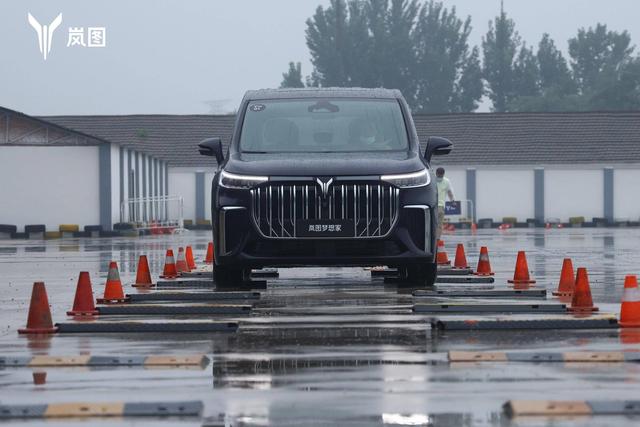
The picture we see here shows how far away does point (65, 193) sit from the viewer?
2235 inches

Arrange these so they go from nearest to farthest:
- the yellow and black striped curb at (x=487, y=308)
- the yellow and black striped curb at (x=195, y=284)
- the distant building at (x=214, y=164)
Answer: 1. the yellow and black striped curb at (x=487, y=308)
2. the yellow and black striped curb at (x=195, y=284)
3. the distant building at (x=214, y=164)

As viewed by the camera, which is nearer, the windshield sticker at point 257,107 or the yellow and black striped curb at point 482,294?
the yellow and black striped curb at point 482,294

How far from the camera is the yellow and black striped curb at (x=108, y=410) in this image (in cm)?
749

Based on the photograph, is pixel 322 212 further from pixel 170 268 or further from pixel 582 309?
pixel 170 268

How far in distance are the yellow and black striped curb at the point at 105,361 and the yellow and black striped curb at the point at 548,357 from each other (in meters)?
1.59

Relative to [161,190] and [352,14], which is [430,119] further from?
[352,14]

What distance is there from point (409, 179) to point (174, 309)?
11.5 feet

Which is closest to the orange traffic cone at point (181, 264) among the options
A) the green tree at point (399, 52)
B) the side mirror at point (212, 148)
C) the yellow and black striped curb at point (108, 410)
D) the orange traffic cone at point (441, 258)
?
the orange traffic cone at point (441, 258)

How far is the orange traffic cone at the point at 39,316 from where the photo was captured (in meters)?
12.0

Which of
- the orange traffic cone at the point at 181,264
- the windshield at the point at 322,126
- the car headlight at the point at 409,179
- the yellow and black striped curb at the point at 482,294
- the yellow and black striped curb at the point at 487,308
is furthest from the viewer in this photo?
the orange traffic cone at the point at 181,264

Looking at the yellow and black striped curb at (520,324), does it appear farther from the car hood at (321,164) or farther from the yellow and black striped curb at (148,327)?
the car hood at (321,164)

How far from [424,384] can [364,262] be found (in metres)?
7.55

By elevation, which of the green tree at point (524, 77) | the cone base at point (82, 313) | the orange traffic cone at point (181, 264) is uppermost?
the green tree at point (524, 77)

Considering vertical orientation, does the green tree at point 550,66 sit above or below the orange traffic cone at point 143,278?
above
